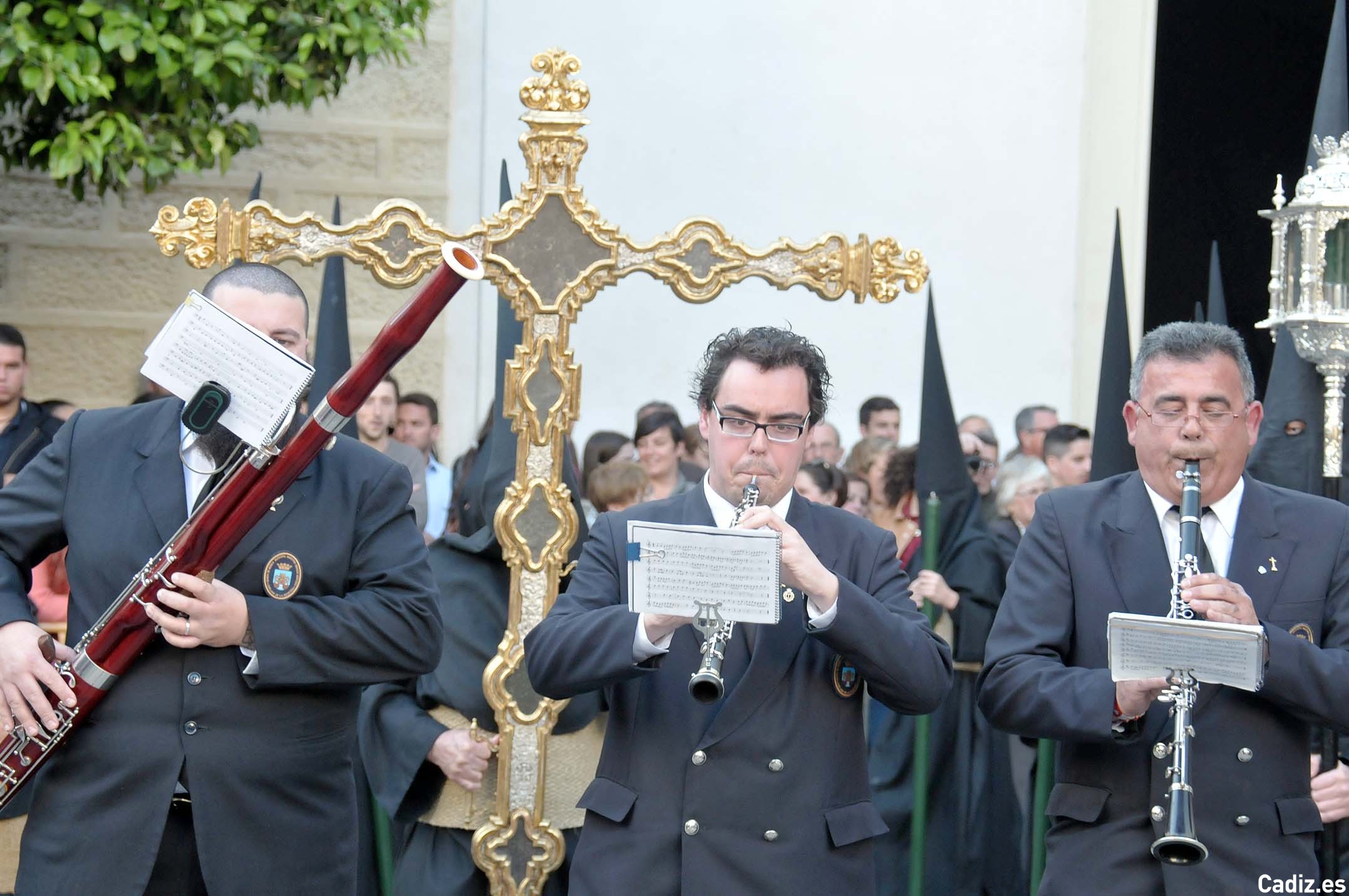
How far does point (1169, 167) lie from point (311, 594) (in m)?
9.08

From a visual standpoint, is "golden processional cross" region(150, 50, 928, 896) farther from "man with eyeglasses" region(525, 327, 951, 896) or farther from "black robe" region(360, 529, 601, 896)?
"man with eyeglasses" region(525, 327, 951, 896)

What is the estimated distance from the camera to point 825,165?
1134cm

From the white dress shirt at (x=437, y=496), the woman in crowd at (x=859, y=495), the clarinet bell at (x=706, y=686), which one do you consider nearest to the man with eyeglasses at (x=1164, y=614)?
the clarinet bell at (x=706, y=686)

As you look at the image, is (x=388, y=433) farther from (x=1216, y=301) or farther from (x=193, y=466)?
(x=193, y=466)

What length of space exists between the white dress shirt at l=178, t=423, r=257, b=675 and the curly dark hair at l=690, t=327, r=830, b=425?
1.06 metres

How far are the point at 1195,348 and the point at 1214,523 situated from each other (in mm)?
391

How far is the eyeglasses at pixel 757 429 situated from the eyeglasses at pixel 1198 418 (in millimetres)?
801

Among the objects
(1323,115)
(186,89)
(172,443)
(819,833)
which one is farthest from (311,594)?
(186,89)

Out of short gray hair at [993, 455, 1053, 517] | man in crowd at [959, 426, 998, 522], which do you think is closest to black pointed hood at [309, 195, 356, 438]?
short gray hair at [993, 455, 1053, 517]

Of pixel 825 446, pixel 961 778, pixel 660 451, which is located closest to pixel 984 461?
pixel 825 446

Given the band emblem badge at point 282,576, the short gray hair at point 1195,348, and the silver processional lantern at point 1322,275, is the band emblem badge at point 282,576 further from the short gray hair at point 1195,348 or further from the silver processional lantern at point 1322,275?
the silver processional lantern at point 1322,275

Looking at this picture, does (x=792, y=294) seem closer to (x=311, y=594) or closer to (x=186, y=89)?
(x=186, y=89)

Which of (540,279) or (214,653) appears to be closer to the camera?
(214,653)

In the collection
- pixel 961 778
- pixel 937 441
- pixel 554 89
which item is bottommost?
pixel 961 778
